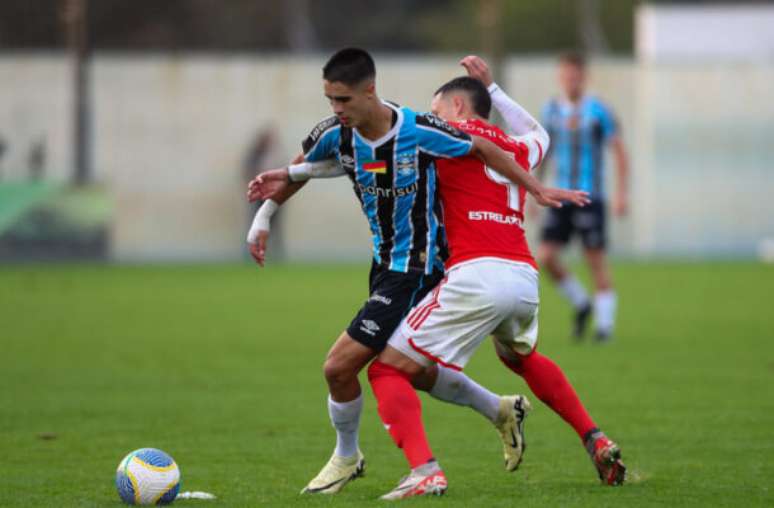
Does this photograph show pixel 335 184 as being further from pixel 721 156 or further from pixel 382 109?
pixel 382 109

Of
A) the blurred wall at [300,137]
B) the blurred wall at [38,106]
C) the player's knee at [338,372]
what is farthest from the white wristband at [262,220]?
the blurred wall at [38,106]

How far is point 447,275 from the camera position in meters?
6.40

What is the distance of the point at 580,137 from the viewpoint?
Result: 13609 millimetres

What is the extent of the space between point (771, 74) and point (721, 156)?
7.37 feet

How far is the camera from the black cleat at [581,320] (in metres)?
13.3

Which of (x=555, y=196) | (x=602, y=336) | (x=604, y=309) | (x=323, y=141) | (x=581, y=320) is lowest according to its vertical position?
(x=602, y=336)

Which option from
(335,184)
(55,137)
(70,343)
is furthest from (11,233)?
(70,343)

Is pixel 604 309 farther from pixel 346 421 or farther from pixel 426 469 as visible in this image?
pixel 426 469

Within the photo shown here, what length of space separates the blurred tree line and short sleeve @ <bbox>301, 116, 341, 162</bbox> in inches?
1354

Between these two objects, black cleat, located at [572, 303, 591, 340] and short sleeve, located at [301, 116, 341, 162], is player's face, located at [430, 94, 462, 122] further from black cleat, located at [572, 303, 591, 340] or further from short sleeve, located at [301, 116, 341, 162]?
black cleat, located at [572, 303, 591, 340]

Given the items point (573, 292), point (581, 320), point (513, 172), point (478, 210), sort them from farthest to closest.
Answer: point (581, 320) < point (573, 292) < point (478, 210) < point (513, 172)

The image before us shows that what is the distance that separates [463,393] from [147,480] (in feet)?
5.39

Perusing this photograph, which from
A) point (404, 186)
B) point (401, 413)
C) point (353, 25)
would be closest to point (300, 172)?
point (404, 186)

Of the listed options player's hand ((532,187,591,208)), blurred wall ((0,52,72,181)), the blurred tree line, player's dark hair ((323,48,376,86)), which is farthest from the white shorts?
the blurred tree line
